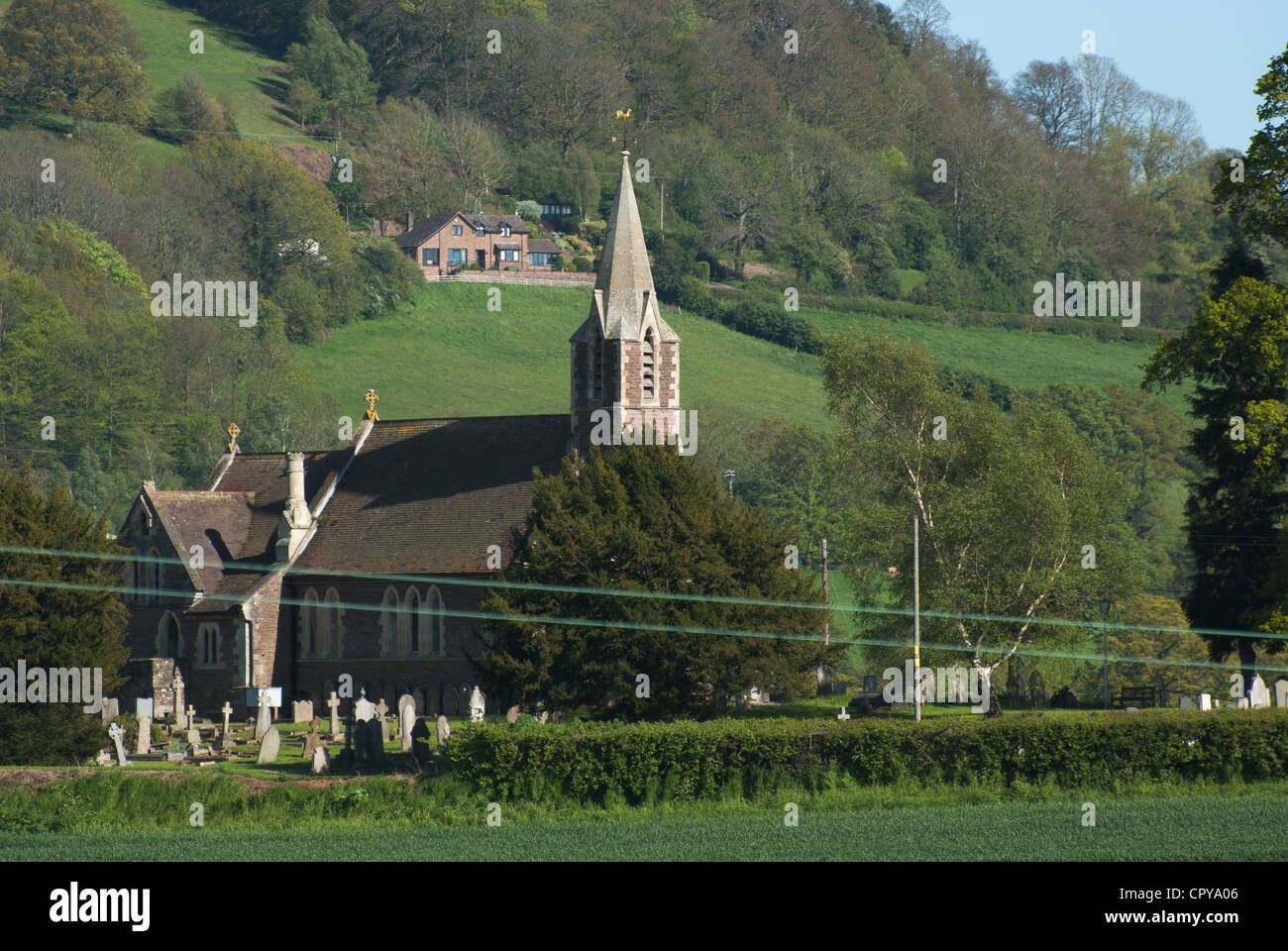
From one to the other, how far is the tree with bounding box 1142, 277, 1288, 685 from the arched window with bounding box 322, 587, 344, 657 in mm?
26684

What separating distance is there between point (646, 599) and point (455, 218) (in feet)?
347

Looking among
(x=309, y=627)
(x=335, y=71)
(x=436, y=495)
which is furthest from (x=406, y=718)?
(x=335, y=71)

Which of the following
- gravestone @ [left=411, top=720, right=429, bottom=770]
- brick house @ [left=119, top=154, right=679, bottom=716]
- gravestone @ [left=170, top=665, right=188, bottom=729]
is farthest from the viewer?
brick house @ [left=119, top=154, right=679, bottom=716]

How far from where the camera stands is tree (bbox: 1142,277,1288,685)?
51125 millimetres

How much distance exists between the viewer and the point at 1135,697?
58.8m

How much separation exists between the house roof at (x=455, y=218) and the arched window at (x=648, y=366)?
89.6 m

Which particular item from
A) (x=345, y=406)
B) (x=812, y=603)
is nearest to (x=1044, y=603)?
(x=812, y=603)

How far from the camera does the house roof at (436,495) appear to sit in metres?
60.5

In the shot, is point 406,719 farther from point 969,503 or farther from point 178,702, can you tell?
point 969,503

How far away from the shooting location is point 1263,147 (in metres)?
51.2

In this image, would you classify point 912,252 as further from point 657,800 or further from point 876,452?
point 657,800

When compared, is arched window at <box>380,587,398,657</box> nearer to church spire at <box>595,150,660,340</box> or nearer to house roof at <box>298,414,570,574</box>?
house roof at <box>298,414,570,574</box>

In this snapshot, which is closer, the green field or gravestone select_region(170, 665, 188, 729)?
the green field

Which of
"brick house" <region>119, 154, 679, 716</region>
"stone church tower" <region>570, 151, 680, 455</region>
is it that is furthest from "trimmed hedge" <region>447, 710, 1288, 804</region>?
"stone church tower" <region>570, 151, 680, 455</region>
